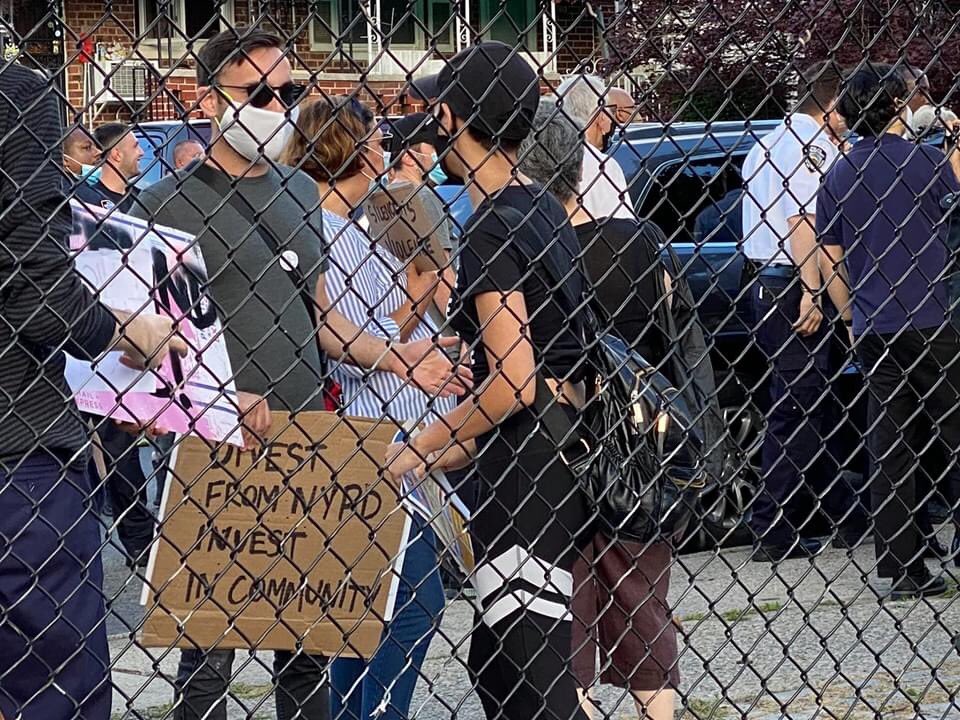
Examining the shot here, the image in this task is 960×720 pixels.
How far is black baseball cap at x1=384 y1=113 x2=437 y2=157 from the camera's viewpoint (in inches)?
124

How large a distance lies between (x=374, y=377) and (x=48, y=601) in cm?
148

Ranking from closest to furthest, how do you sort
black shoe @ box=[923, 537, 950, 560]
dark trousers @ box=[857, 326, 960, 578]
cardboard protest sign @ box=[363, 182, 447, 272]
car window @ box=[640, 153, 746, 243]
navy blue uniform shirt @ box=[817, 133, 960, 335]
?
black shoe @ box=[923, 537, 950, 560] < cardboard protest sign @ box=[363, 182, 447, 272] < navy blue uniform shirt @ box=[817, 133, 960, 335] < dark trousers @ box=[857, 326, 960, 578] < car window @ box=[640, 153, 746, 243]

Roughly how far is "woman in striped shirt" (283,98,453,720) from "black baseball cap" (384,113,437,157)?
34 cm

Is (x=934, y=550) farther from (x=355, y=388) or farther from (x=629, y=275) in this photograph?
(x=355, y=388)

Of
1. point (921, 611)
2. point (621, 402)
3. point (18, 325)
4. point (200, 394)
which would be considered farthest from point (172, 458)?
point (921, 611)

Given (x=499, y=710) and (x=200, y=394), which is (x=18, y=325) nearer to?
(x=200, y=394)

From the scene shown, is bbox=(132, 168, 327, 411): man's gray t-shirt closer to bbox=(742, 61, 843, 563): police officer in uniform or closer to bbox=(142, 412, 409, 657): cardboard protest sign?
bbox=(142, 412, 409, 657): cardboard protest sign

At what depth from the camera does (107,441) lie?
7234 mm

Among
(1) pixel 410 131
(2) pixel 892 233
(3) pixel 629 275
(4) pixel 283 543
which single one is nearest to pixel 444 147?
(1) pixel 410 131

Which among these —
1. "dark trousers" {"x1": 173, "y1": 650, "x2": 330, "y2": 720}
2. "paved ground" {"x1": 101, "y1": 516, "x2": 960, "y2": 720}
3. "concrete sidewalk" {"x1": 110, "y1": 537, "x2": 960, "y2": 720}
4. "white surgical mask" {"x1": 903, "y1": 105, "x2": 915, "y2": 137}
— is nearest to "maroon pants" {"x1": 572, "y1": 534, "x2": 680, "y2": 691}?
"paved ground" {"x1": 101, "y1": 516, "x2": 960, "y2": 720}

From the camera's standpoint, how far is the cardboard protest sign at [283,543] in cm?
323

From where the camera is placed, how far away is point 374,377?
14.2 ft

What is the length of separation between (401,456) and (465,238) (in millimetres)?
579

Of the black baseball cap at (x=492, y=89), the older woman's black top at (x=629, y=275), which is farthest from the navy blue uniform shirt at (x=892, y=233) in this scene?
the black baseball cap at (x=492, y=89)
